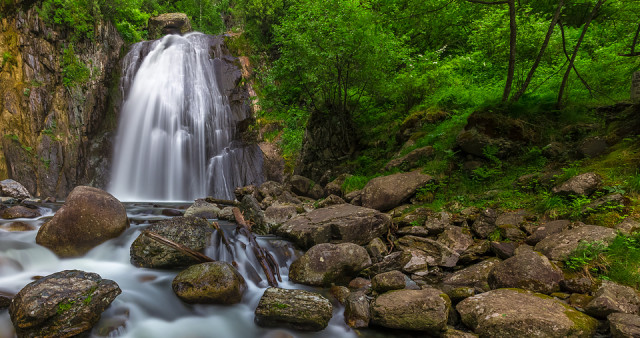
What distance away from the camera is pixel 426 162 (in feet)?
24.2

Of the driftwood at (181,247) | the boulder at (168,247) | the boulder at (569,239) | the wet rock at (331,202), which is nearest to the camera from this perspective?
the boulder at (569,239)

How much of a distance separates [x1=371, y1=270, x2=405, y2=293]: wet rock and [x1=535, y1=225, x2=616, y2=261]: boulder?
2.00 m

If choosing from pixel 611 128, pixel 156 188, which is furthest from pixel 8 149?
pixel 611 128

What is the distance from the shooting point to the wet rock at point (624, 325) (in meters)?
2.71

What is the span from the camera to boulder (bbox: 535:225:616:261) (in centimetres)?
390

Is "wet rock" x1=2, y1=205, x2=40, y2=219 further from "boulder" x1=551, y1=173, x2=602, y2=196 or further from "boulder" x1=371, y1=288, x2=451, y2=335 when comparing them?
"boulder" x1=551, y1=173, x2=602, y2=196

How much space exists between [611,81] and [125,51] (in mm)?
22239

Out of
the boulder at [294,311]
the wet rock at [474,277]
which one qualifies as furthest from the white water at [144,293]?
the wet rock at [474,277]

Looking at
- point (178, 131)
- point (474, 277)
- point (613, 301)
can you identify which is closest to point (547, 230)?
point (474, 277)

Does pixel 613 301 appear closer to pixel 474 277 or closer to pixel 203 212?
pixel 474 277

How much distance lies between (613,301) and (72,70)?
21.3m

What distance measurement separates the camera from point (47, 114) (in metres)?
14.7

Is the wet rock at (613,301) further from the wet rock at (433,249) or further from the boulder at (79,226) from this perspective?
the boulder at (79,226)

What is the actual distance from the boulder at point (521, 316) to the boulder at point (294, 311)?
172cm
